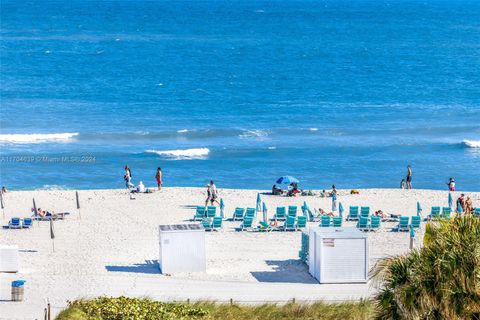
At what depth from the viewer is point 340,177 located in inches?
1823

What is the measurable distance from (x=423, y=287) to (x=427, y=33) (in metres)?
109

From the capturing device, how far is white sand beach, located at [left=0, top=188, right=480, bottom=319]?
23.6 meters

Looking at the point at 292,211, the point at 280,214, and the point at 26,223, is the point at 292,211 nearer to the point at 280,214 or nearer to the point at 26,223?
the point at 280,214

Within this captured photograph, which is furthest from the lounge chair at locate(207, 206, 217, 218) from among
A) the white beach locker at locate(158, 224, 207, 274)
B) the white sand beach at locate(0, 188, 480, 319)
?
the white beach locker at locate(158, 224, 207, 274)

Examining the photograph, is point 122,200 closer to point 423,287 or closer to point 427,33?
point 423,287

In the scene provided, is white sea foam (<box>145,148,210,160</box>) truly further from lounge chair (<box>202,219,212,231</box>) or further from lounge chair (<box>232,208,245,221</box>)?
lounge chair (<box>202,219,212,231</box>)

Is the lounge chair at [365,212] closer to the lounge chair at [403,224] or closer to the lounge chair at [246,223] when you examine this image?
the lounge chair at [403,224]

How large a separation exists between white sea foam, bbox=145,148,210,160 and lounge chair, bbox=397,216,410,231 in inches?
840

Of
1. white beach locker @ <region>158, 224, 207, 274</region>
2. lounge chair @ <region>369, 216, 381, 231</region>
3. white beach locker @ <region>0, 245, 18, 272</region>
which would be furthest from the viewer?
lounge chair @ <region>369, 216, 381, 231</region>

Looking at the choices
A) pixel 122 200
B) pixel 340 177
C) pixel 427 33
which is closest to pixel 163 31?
pixel 427 33

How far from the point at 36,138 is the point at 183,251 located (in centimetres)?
3112

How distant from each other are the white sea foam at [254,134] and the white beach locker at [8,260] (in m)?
31.7

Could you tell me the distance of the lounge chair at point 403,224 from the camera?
30.3 m

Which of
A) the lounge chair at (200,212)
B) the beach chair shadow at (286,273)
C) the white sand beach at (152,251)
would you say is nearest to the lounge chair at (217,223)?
the white sand beach at (152,251)
